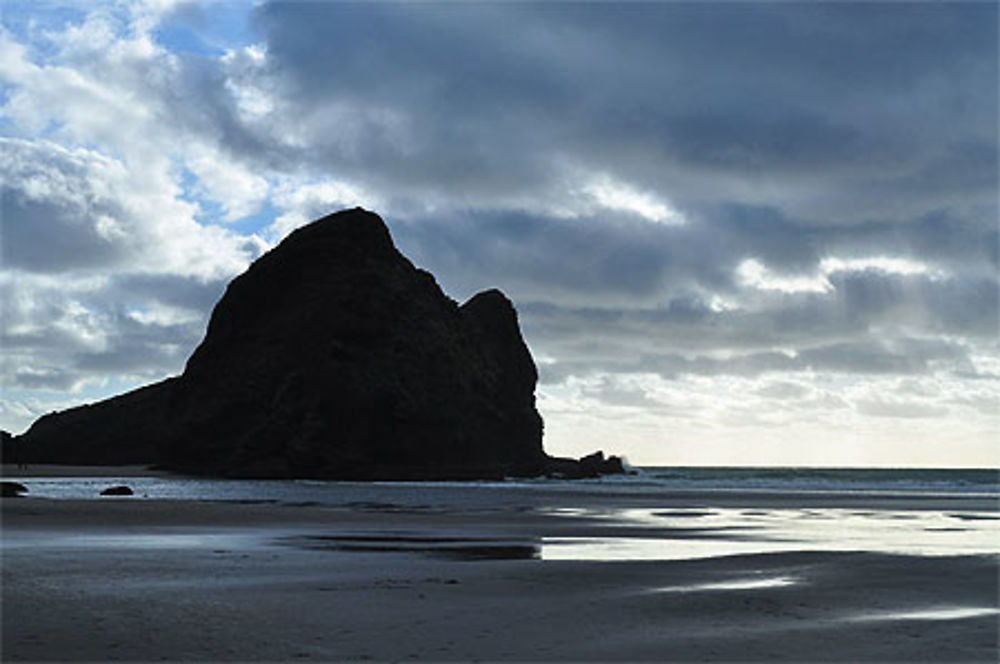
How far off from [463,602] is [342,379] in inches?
3928

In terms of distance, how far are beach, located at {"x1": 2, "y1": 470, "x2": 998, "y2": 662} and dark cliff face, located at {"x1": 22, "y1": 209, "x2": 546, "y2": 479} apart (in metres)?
79.0

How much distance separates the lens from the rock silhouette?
112 m

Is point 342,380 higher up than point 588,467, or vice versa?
point 342,380

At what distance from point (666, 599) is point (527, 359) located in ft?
462

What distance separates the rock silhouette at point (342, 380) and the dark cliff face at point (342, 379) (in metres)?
0.17

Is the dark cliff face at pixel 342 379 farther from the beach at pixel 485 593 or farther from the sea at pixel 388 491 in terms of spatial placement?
the beach at pixel 485 593

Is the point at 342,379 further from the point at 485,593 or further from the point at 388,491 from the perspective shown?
the point at 485,593

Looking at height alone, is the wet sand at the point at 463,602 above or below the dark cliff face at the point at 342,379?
below

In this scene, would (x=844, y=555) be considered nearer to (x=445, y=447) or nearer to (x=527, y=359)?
(x=445, y=447)

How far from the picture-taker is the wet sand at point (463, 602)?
11.8 metres

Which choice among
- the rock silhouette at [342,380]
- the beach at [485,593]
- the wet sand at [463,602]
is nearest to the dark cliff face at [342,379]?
the rock silhouette at [342,380]

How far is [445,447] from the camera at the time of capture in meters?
119

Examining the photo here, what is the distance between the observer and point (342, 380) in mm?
113812

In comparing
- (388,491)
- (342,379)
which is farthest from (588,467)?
(388,491)
